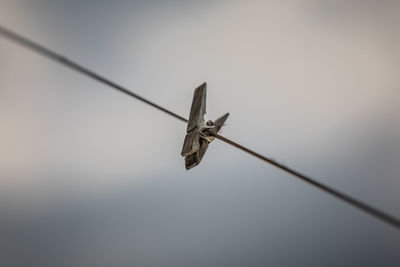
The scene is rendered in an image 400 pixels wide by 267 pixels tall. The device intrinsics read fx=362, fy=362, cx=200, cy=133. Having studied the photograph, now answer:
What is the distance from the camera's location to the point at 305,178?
26.2 feet

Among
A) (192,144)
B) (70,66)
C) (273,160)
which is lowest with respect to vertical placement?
(70,66)

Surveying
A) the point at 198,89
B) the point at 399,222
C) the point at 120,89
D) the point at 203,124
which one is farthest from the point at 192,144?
the point at 399,222

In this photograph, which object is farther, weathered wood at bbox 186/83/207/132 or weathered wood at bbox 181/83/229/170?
weathered wood at bbox 186/83/207/132

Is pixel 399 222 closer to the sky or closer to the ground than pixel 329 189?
closer to the ground

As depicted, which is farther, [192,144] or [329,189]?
[192,144]

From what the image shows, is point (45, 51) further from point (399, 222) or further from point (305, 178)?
point (399, 222)

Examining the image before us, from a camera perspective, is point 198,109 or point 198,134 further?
point 198,109

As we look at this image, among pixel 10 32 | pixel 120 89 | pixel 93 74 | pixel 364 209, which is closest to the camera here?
pixel 10 32

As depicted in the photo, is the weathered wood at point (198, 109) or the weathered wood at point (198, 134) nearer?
the weathered wood at point (198, 134)

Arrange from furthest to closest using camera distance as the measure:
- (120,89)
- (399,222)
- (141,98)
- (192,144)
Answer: (192,144) → (141,98) → (120,89) → (399,222)

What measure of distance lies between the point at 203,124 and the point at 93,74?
12.3 m

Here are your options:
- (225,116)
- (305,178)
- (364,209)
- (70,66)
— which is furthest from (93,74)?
(225,116)

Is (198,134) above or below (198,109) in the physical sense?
below

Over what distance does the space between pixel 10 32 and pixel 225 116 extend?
1495cm
